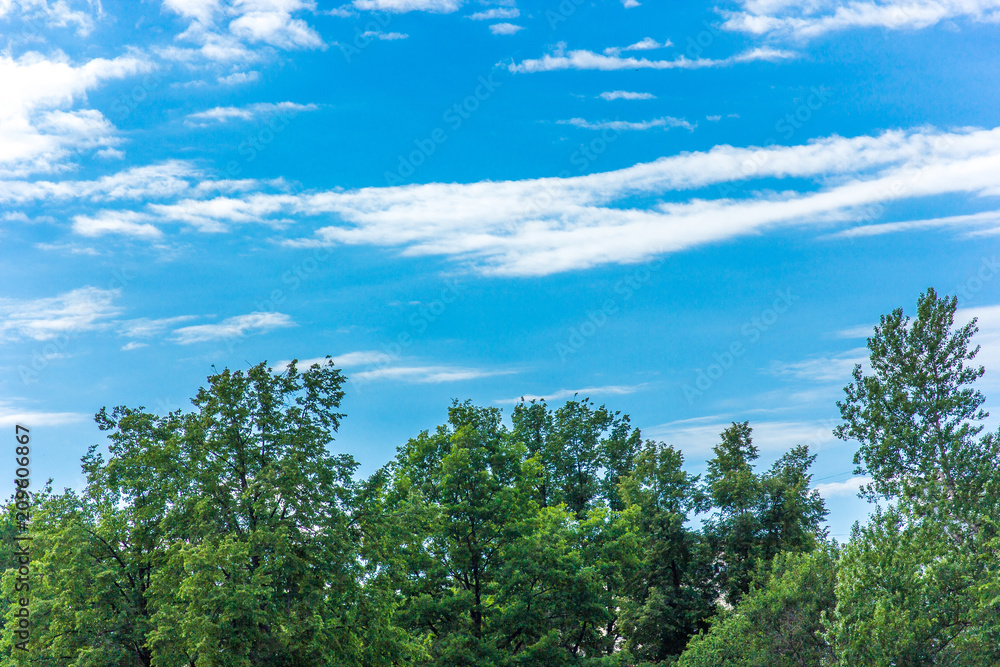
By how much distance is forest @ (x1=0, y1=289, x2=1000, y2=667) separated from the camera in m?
20.9

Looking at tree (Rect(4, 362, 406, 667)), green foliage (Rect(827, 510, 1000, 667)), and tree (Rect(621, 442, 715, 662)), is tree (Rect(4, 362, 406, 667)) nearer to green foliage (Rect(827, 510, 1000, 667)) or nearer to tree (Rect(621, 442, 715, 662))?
green foliage (Rect(827, 510, 1000, 667))

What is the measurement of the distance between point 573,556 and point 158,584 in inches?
634

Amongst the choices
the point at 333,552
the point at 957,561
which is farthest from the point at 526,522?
the point at 957,561

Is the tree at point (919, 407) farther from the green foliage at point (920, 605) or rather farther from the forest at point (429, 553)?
the green foliage at point (920, 605)

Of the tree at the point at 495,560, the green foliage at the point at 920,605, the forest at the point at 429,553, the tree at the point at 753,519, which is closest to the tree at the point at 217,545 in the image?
the forest at the point at 429,553

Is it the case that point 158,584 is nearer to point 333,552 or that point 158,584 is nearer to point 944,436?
point 333,552

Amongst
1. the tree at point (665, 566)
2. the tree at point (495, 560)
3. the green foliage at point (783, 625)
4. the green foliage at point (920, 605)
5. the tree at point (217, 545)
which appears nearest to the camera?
the green foliage at point (920, 605)

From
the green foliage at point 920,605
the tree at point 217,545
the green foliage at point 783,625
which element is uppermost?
the tree at point 217,545

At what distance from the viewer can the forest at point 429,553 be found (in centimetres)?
2091

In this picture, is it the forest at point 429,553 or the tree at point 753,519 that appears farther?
the tree at point 753,519

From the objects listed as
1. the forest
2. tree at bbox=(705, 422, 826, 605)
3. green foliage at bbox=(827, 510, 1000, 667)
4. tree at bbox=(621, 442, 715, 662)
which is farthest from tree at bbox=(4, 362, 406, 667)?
tree at bbox=(705, 422, 826, 605)

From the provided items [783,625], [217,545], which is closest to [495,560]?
[783,625]

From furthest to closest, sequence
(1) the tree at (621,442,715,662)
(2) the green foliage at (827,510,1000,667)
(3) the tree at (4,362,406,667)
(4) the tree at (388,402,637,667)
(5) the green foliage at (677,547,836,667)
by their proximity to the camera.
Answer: (1) the tree at (621,442,715,662)
(4) the tree at (388,402,637,667)
(5) the green foliage at (677,547,836,667)
(3) the tree at (4,362,406,667)
(2) the green foliage at (827,510,1000,667)

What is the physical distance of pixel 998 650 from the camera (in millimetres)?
18031
